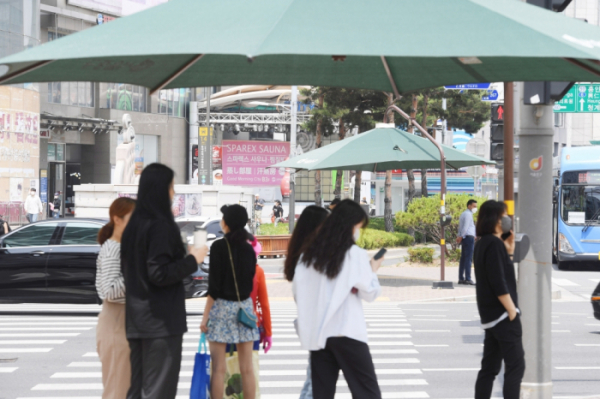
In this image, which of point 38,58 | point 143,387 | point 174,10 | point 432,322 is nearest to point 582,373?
point 432,322

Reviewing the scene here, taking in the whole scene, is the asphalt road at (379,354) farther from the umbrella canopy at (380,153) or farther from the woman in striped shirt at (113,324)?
the woman in striped shirt at (113,324)

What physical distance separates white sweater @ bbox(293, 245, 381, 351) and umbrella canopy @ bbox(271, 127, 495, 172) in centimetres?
691

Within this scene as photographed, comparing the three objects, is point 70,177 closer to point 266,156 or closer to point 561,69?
point 266,156

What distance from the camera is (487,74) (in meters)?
5.74

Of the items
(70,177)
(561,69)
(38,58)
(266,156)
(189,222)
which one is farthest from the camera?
(266,156)

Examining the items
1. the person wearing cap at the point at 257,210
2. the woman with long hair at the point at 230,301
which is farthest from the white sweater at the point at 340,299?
the person wearing cap at the point at 257,210

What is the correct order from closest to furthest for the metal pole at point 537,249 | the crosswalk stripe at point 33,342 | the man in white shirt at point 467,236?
the metal pole at point 537,249
the crosswalk stripe at point 33,342
the man in white shirt at point 467,236

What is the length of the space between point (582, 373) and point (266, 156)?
61356 millimetres

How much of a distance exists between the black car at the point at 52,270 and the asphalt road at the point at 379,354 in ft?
1.30

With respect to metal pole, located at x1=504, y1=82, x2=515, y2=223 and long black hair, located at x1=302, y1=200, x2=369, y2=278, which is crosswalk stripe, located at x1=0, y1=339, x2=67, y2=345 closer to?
metal pole, located at x1=504, y1=82, x2=515, y2=223

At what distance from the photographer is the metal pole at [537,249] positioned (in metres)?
6.47

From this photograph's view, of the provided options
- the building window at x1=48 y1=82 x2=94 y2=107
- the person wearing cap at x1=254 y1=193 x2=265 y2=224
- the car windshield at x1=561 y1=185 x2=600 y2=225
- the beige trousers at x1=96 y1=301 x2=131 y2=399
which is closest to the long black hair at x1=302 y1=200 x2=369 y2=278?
the beige trousers at x1=96 y1=301 x2=131 y2=399

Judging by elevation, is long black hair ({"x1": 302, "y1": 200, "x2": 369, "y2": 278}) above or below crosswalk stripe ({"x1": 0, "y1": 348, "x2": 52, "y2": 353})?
above

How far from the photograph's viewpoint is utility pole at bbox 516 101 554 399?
647 cm
